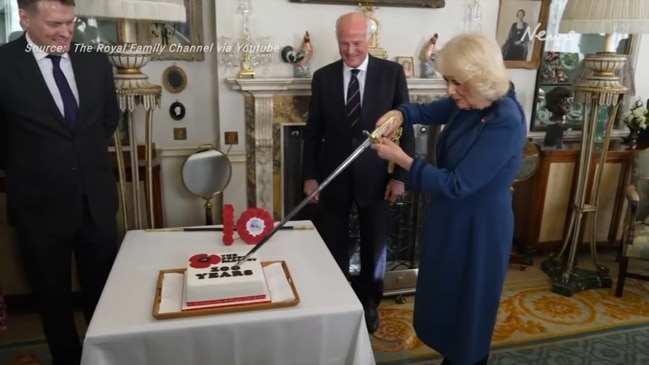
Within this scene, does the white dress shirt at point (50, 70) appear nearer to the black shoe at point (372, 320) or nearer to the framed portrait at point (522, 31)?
the black shoe at point (372, 320)

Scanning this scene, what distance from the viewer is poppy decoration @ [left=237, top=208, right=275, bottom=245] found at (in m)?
1.75

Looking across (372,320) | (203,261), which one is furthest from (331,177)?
(372,320)

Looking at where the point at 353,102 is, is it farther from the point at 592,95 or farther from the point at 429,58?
the point at 592,95

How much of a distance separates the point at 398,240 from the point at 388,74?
122 centimetres

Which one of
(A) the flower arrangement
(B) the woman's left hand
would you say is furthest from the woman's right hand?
(A) the flower arrangement

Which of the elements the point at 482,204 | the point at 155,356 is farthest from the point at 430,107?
the point at 155,356

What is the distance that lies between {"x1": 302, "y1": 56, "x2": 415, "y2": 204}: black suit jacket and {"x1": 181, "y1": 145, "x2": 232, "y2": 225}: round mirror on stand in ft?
1.97

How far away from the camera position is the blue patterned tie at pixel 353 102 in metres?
2.33

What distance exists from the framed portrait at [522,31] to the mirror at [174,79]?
202 cm

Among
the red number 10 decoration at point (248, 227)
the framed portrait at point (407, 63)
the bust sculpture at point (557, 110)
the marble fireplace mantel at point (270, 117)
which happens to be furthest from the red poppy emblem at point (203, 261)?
the bust sculpture at point (557, 110)

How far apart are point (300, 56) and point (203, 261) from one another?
1.68m

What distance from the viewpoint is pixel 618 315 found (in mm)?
2834

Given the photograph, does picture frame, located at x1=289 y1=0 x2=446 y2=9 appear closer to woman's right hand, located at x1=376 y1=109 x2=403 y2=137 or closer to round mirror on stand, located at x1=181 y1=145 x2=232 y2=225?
round mirror on stand, located at x1=181 y1=145 x2=232 y2=225

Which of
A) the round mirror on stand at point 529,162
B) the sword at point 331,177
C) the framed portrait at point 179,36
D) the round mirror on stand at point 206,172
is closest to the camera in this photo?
the sword at point 331,177
